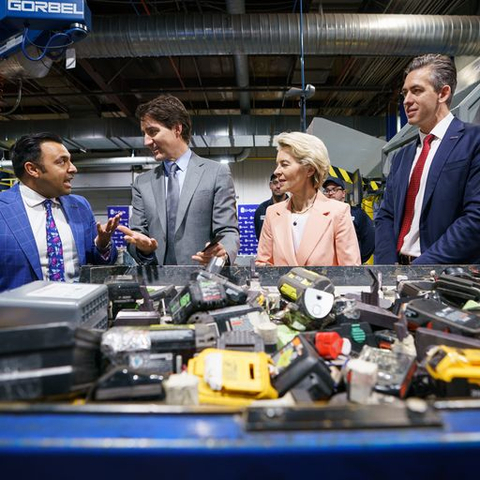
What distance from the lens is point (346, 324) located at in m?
0.89

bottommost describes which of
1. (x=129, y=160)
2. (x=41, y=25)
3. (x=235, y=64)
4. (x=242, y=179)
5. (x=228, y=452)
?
(x=228, y=452)

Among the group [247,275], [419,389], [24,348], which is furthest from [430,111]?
[24,348]

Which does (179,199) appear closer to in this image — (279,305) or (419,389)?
(279,305)

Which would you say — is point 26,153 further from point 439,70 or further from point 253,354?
point 439,70

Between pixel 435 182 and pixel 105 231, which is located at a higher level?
pixel 435 182

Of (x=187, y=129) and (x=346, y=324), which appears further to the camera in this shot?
(x=187, y=129)

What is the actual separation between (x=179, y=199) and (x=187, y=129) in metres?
0.48

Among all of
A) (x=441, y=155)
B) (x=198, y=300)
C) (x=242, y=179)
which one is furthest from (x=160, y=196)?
(x=242, y=179)

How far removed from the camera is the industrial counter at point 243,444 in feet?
1.27

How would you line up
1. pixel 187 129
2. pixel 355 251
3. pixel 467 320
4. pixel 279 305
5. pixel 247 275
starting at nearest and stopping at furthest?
1. pixel 467 320
2. pixel 279 305
3. pixel 247 275
4. pixel 355 251
5. pixel 187 129

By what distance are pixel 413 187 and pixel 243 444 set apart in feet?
5.78

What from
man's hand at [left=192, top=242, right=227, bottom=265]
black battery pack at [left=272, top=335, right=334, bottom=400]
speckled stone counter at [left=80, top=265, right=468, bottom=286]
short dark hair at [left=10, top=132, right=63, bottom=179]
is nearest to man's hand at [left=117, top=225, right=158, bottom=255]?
speckled stone counter at [left=80, top=265, right=468, bottom=286]

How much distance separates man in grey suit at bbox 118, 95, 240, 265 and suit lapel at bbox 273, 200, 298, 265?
23 cm

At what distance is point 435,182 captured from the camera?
5.53ft
